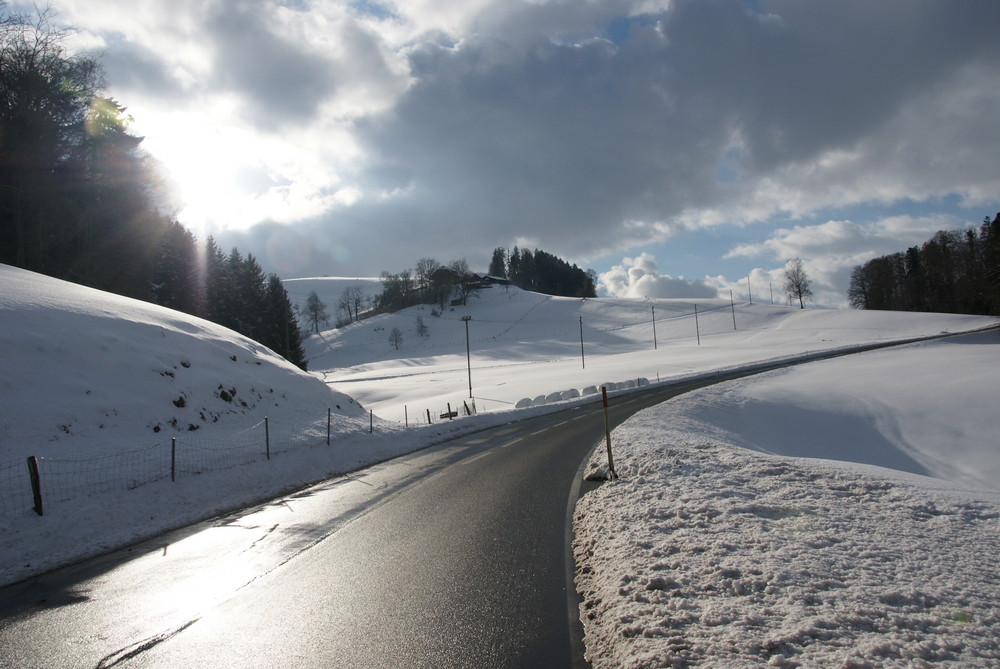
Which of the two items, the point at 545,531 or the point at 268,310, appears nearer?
the point at 545,531

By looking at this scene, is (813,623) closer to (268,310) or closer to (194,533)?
(194,533)

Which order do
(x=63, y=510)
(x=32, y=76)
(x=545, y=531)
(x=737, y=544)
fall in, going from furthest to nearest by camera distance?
(x=32, y=76) → (x=63, y=510) → (x=545, y=531) → (x=737, y=544)

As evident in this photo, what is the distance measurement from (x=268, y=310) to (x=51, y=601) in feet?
192

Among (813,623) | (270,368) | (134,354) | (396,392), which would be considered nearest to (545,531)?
(813,623)

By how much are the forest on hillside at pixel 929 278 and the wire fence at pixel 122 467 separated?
89.7 m

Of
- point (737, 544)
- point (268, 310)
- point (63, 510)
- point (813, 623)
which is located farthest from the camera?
point (268, 310)

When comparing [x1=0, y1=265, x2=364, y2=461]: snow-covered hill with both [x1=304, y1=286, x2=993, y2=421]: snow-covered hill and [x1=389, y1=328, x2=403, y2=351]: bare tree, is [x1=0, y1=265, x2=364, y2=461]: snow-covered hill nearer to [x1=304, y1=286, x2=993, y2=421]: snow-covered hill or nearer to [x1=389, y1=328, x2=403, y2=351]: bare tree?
[x1=304, y1=286, x2=993, y2=421]: snow-covered hill

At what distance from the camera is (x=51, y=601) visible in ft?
18.2

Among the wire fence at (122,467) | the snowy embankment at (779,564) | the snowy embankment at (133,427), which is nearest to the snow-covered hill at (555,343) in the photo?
the snowy embankment at (133,427)

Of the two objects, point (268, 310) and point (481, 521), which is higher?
point (268, 310)

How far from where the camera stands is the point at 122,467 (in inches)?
434

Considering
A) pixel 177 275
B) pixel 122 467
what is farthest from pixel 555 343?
pixel 122 467

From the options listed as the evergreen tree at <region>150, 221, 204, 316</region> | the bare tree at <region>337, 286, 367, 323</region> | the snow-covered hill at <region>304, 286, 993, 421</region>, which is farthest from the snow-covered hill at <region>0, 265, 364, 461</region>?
the bare tree at <region>337, 286, 367, 323</region>

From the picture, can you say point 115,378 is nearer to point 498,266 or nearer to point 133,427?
point 133,427
